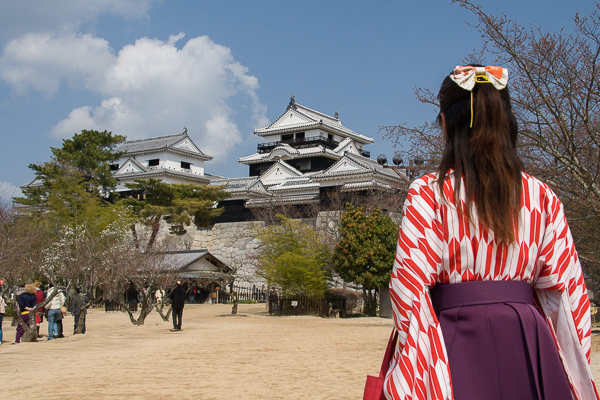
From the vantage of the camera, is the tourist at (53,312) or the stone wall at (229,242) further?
the stone wall at (229,242)

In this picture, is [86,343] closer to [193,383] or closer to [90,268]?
[90,268]

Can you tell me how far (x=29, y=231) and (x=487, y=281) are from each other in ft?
80.3

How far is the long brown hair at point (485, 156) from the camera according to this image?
6.27 ft

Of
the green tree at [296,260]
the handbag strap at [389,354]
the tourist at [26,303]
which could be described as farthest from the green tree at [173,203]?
the handbag strap at [389,354]

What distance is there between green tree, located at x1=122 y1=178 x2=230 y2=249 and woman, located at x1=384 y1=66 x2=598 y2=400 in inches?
1166

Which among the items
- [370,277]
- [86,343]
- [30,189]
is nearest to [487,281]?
[86,343]

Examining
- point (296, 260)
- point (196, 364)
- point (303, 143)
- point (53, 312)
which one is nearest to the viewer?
point (196, 364)

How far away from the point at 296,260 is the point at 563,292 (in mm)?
20049

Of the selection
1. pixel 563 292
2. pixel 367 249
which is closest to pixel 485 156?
pixel 563 292

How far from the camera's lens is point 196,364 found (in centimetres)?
905

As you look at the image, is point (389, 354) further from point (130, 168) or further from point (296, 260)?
point (130, 168)

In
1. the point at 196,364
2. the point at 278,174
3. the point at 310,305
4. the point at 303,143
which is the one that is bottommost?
the point at 196,364

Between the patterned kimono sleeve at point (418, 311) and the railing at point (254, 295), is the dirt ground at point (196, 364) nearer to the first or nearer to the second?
the patterned kimono sleeve at point (418, 311)

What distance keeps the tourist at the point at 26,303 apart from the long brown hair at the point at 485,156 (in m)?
12.4
